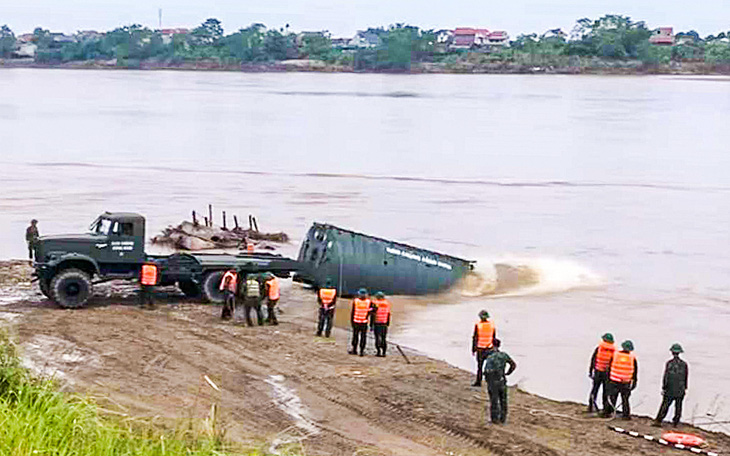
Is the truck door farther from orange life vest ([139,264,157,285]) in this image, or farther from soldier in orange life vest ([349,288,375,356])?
soldier in orange life vest ([349,288,375,356])

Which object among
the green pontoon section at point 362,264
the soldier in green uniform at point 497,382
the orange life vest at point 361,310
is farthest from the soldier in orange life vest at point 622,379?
the green pontoon section at point 362,264

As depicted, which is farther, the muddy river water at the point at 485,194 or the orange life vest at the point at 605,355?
the muddy river water at the point at 485,194

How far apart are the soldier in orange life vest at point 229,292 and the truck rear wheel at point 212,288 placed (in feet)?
3.65

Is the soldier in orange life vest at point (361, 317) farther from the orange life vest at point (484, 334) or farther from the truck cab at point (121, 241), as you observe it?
the truck cab at point (121, 241)

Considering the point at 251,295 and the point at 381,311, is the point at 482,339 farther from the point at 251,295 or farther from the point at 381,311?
the point at 251,295

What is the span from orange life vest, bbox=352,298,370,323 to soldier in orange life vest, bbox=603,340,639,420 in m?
4.62

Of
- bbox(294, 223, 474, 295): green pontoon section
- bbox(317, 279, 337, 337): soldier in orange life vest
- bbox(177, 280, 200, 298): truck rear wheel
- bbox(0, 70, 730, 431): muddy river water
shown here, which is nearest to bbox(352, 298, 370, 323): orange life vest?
bbox(317, 279, 337, 337): soldier in orange life vest

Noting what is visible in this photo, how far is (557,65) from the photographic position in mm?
198750

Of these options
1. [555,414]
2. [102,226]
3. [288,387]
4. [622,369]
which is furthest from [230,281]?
[622,369]

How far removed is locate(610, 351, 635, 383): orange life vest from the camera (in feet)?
53.2

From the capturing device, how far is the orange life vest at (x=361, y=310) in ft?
64.2

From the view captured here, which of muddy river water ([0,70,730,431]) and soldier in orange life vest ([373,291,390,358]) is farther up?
soldier in orange life vest ([373,291,390,358])

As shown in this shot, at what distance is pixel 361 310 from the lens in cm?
1961

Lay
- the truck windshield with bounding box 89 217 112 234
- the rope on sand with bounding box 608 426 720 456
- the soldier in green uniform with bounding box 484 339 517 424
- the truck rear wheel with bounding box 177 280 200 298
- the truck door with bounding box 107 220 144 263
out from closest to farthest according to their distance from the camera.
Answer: the rope on sand with bounding box 608 426 720 456, the soldier in green uniform with bounding box 484 339 517 424, the truck door with bounding box 107 220 144 263, the truck windshield with bounding box 89 217 112 234, the truck rear wheel with bounding box 177 280 200 298
